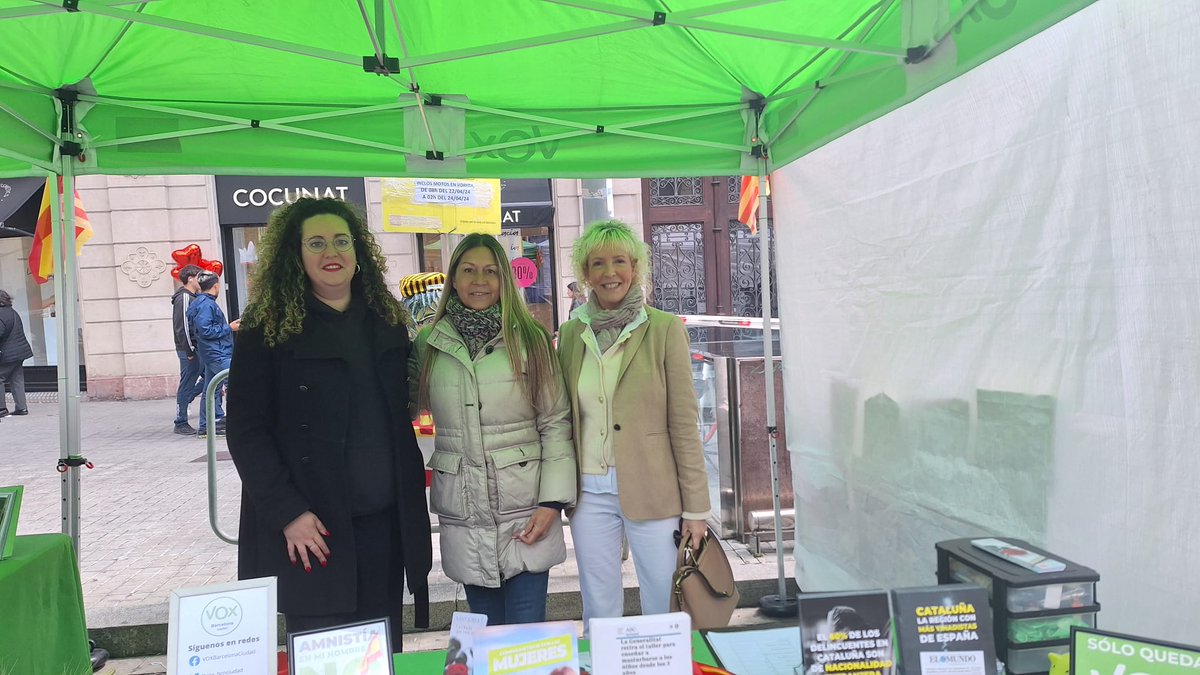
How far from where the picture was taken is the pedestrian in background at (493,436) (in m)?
2.09

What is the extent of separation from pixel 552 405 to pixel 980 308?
4.24 feet

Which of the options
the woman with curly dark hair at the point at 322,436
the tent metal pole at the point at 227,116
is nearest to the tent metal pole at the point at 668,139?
Answer: the tent metal pole at the point at 227,116

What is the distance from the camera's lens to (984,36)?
1.89 m

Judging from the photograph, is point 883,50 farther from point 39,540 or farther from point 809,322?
point 39,540

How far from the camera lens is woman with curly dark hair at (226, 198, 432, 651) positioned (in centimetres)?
188

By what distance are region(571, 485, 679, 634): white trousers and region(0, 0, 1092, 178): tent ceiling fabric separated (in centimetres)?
153

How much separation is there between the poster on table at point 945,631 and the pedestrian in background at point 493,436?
3.77ft

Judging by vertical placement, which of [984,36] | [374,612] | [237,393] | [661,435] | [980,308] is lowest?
[374,612]

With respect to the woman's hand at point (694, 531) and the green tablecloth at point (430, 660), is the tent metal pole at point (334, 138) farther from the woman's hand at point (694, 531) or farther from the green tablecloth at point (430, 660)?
the green tablecloth at point (430, 660)

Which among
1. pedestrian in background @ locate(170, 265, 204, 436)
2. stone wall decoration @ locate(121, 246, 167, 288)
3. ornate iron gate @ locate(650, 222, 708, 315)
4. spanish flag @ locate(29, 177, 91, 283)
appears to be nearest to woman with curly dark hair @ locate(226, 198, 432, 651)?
spanish flag @ locate(29, 177, 91, 283)

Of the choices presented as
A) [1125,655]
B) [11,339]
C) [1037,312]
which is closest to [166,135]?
[1037,312]

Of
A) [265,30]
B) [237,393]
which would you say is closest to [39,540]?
[237,393]

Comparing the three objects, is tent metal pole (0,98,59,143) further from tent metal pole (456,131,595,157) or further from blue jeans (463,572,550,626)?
blue jeans (463,572,550,626)

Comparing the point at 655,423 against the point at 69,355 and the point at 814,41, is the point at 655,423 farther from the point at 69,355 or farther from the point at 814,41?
the point at 69,355
